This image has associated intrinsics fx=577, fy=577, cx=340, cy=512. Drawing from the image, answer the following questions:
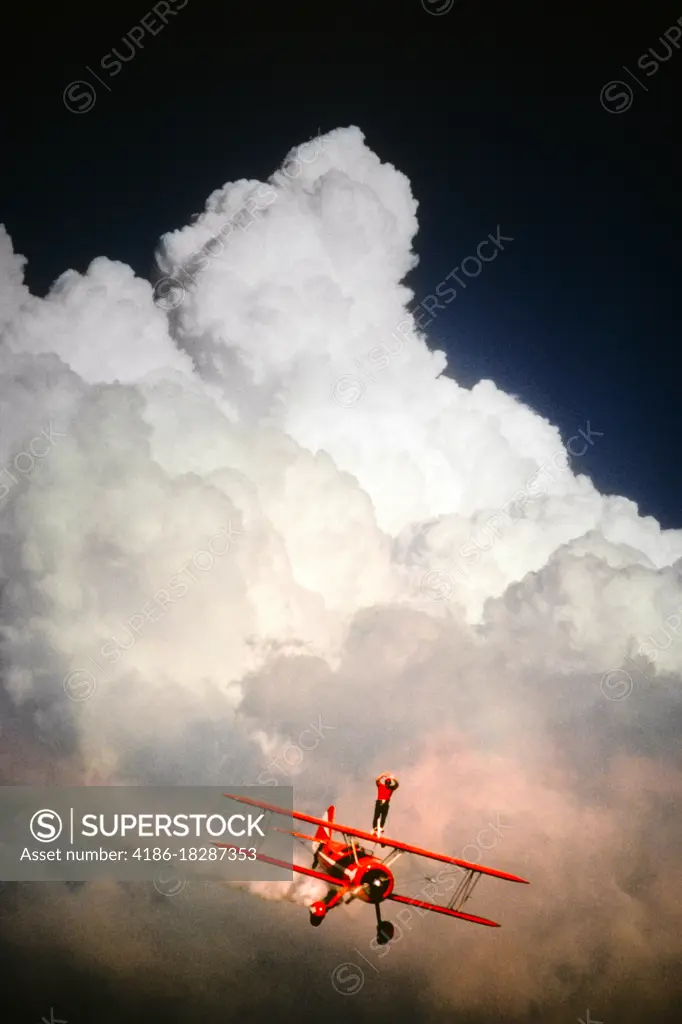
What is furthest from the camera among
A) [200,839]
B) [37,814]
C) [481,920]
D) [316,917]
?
[37,814]

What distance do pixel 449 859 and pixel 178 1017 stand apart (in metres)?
48.8

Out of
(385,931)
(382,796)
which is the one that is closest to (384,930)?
(385,931)

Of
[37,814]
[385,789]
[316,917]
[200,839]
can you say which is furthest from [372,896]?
[37,814]

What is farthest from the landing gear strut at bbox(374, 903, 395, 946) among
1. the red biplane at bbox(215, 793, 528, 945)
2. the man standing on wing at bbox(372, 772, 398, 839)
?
the man standing on wing at bbox(372, 772, 398, 839)

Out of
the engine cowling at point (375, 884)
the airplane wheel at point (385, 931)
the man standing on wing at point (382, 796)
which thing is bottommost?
the airplane wheel at point (385, 931)

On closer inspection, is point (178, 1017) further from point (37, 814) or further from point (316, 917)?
point (316, 917)

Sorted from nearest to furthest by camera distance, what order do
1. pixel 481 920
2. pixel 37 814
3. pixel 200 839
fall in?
1. pixel 481 920
2. pixel 200 839
3. pixel 37 814

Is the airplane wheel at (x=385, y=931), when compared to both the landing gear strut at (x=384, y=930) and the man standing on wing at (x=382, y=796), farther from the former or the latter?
the man standing on wing at (x=382, y=796)

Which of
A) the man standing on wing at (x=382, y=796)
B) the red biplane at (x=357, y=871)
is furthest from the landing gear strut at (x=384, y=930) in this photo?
the man standing on wing at (x=382, y=796)

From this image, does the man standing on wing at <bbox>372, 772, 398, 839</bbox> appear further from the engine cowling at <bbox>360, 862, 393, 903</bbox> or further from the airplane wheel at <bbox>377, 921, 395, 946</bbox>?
the airplane wheel at <bbox>377, 921, 395, 946</bbox>

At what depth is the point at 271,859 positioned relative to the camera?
14.9 meters

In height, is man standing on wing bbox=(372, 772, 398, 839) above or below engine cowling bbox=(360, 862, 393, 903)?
above

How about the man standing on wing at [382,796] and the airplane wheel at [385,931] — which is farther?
the man standing on wing at [382,796]

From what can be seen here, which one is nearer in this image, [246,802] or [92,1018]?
[246,802]
